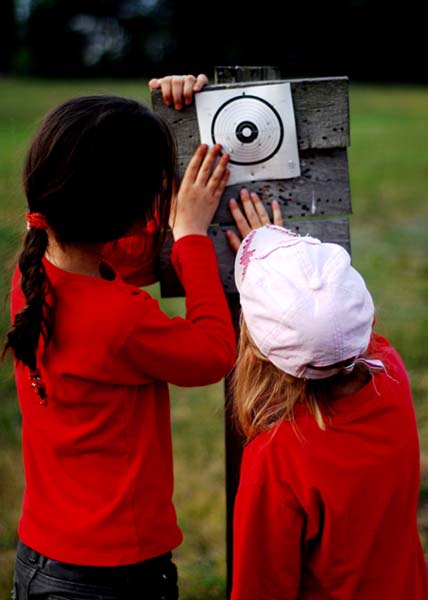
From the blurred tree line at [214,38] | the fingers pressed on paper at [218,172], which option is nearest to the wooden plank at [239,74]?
the fingers pressed on paper at [218,172]

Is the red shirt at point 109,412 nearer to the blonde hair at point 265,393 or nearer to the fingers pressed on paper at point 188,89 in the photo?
the blonde hair at point 265,393

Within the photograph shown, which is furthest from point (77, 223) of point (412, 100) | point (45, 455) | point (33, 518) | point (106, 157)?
point (412, 100)

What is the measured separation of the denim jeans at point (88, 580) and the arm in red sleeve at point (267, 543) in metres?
0.23

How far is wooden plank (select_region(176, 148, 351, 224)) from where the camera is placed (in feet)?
6.27

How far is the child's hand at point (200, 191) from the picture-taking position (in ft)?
5.91

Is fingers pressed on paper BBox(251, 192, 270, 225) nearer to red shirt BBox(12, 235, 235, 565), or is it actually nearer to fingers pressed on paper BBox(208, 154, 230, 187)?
fingers pressed on paper BBox(208, 154, 230, 187)

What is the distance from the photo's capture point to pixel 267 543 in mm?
1445

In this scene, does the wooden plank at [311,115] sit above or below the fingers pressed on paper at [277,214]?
above

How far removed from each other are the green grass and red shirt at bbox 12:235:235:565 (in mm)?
243

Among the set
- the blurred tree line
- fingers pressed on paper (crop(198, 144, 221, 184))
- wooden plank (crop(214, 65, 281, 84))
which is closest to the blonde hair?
fingers pressed on paper (crop(198, 144, 221, 184))

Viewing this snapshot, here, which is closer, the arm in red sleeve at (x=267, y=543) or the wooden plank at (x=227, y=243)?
the arm in red sleeve at (x=267, y=543)

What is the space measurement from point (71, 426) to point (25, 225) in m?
0.46

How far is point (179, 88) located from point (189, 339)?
648 millimetres

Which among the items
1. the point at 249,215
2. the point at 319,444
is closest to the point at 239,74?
the point at 249,215
